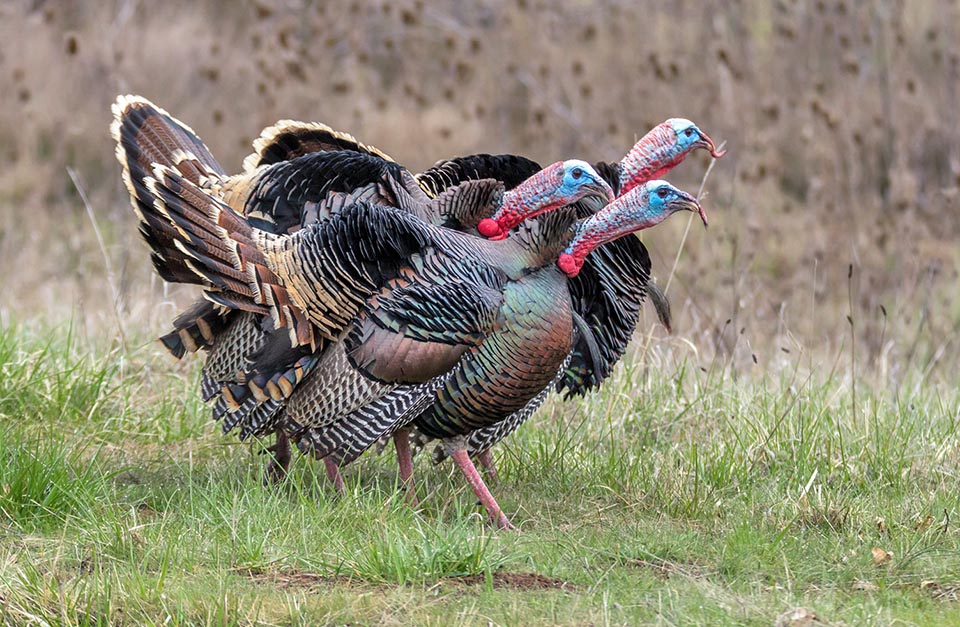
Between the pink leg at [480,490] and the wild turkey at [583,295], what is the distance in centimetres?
13

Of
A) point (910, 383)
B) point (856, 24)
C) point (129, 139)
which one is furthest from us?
point (856, 24)

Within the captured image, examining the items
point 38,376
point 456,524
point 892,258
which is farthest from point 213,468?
point 892,258

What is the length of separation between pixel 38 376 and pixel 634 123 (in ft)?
18.3

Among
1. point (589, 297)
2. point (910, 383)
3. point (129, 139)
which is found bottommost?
point (910, 383)

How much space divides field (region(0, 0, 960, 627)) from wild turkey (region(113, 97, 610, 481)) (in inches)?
12.6

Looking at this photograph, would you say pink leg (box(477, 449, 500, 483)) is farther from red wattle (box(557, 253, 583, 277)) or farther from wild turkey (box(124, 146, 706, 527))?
A: red wattle (box(557, 253, 583, 277))

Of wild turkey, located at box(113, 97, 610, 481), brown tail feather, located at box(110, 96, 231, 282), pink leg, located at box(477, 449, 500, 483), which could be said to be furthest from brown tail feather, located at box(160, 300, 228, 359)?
pink leg, located at box(477, 449, 500, 483)

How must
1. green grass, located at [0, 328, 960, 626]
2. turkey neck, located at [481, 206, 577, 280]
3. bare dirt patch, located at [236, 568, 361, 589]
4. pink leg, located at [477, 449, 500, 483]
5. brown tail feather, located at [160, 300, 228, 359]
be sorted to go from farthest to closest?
pink leg, located at [477, 449, 500, 483], brown tail feather, located at [160, 300, 228, 359], turkey neck, located at [481, 206, 577, 280], bare dirt patch, located at [236, 568, 361, 589], green grass, located at [0, 328, 960, 626]

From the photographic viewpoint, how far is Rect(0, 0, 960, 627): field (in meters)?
3.75

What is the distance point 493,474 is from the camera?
4934 millimetres

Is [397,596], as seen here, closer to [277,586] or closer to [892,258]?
[277,586]

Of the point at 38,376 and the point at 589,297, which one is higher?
the point at 589,297

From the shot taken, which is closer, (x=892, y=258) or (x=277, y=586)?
(x=277, y=586)

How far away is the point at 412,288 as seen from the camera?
4371 millimetres
